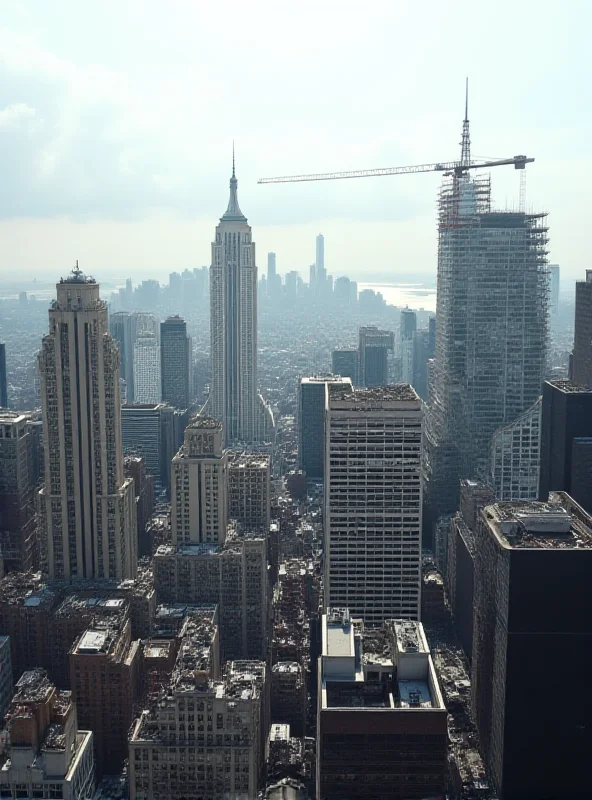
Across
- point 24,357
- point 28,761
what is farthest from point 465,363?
point 24,357

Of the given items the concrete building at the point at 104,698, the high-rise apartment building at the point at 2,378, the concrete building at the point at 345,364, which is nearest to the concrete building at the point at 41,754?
the concrete building at the point at 104,698

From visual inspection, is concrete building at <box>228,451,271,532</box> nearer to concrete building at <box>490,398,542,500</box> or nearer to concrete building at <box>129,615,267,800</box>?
concrete building at <box>490,398,542,500</box>

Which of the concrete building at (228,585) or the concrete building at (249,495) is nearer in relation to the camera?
the concrete building at (228,585)

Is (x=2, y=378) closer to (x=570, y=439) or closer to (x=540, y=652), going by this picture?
(x=570, y=439)

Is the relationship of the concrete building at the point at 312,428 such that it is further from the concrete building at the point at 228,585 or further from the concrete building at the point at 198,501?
the concrete building at the point at 228,585

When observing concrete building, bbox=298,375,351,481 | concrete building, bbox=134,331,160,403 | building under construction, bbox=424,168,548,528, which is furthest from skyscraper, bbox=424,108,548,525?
concrete building, bbox=134,331,160,403

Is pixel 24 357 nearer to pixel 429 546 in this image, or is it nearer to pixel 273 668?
pixel 429 546
